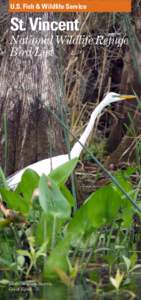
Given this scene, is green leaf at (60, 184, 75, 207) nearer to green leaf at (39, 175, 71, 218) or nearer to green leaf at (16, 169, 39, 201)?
green leaf at (16, 169, 39, 201)

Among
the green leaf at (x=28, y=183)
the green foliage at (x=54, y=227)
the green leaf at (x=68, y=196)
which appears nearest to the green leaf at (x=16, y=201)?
the green foliage at (x=54, y=227)

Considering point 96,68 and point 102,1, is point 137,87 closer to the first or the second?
point 102,1

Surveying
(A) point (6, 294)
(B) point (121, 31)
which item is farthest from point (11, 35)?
(A) point (6, 294)

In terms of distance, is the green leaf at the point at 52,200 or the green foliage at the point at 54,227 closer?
the green foliage at the point at 54,227

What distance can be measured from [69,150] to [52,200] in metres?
0.53

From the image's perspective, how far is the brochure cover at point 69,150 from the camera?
3.68m

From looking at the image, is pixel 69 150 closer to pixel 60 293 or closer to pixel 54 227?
pixel 54 227

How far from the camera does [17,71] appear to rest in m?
7.39

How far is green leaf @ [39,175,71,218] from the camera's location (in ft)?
12.1

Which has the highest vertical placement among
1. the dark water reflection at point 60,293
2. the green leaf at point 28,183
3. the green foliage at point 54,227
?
the green leaf at point 28,183

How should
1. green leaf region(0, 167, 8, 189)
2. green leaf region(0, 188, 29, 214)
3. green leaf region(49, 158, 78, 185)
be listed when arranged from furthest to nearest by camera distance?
1. green leaf region(0, 167, 8, 189)
2. green leaf region(49, 158, 78, 185)
3. green leaf region(0, 188, 29, 214)

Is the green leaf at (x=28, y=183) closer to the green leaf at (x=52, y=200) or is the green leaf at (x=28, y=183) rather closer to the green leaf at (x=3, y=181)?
the green leaf at (x=3, y=181)

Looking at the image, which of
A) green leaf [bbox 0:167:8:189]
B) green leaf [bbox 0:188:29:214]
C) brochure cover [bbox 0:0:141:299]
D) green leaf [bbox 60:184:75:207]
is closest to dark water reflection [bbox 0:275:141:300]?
brochure cover [bbox 0:0:141:299]

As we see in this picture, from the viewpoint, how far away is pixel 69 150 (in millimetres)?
4254
